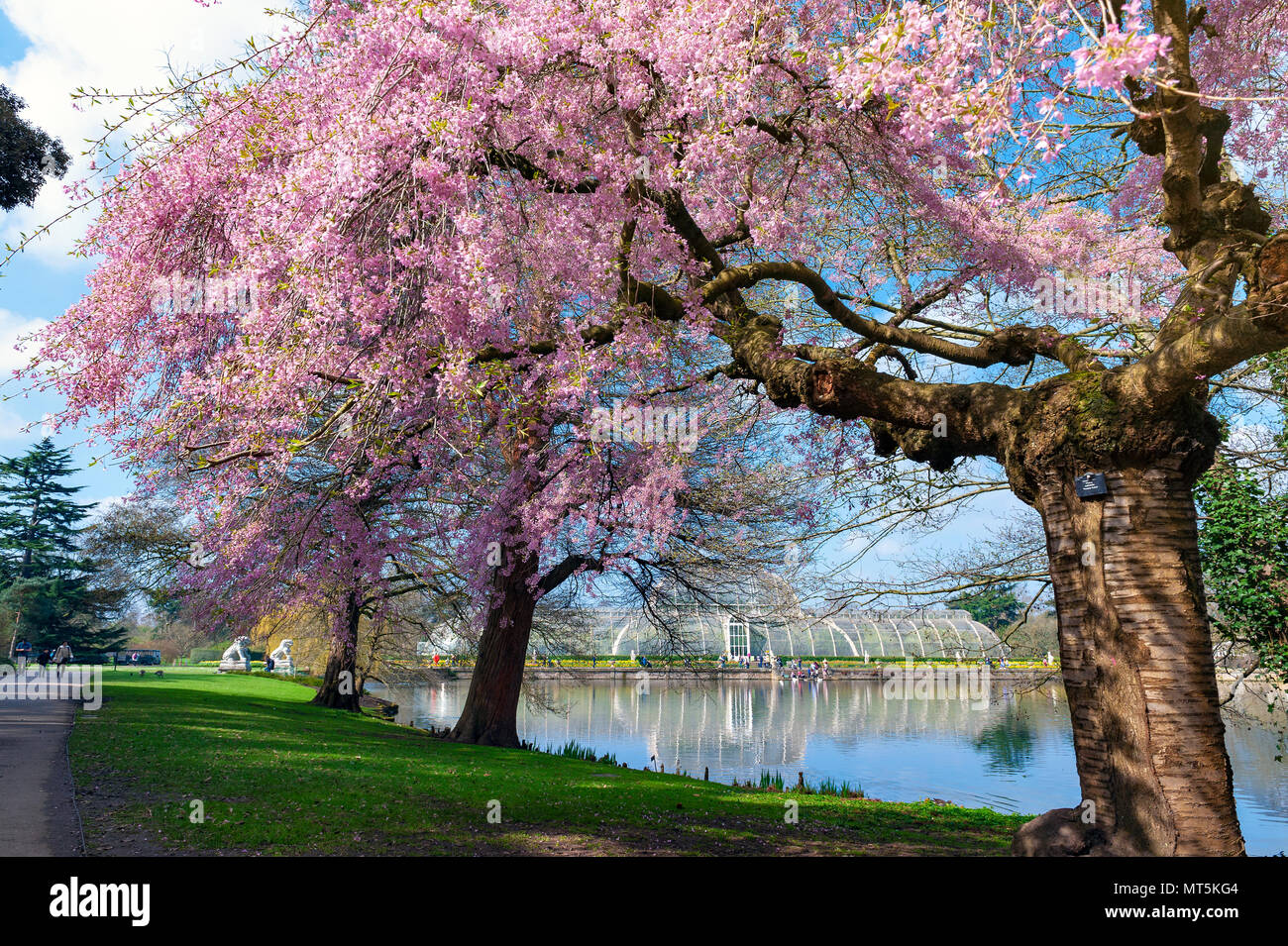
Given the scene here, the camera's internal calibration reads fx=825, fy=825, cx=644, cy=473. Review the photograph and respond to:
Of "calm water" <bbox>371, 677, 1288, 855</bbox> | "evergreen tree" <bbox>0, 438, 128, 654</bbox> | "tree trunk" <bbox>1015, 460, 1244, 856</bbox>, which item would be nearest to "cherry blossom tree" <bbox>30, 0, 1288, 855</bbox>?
"tree trunk" <bbox>1015, 460, 1244, 856</bbox>

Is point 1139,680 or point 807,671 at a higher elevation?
point 1139,680

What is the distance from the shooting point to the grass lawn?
275 inches

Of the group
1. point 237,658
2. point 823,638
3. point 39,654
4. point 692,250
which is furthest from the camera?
point 823,638

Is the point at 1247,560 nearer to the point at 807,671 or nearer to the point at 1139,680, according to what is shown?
the point at 1139,680

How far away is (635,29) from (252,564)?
32.4 feet

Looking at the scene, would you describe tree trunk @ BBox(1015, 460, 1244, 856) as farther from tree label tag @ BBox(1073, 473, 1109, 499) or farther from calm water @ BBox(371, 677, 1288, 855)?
calm water @ BBox(371, 677, 1288, 855)

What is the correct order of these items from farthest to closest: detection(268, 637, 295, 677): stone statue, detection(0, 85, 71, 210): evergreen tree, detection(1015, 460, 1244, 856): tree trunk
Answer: detection(268, 637, 295, 677): stone statue
detection(0, 85, 71, 210): evergreen tree
detection(1015, 460, 1244, 856): tree trunk

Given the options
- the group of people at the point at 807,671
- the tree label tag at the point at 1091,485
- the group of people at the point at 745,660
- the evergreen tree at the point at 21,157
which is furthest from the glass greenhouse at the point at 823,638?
the tree label tag at the point at 1091,485

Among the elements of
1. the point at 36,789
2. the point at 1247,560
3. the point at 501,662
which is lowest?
the point at 36,789

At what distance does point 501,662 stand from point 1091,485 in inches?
496

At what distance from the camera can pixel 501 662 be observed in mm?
16312

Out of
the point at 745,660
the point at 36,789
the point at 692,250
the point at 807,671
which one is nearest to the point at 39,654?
the point at 745,660

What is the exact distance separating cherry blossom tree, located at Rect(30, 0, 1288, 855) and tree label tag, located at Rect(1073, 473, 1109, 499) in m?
0.03
